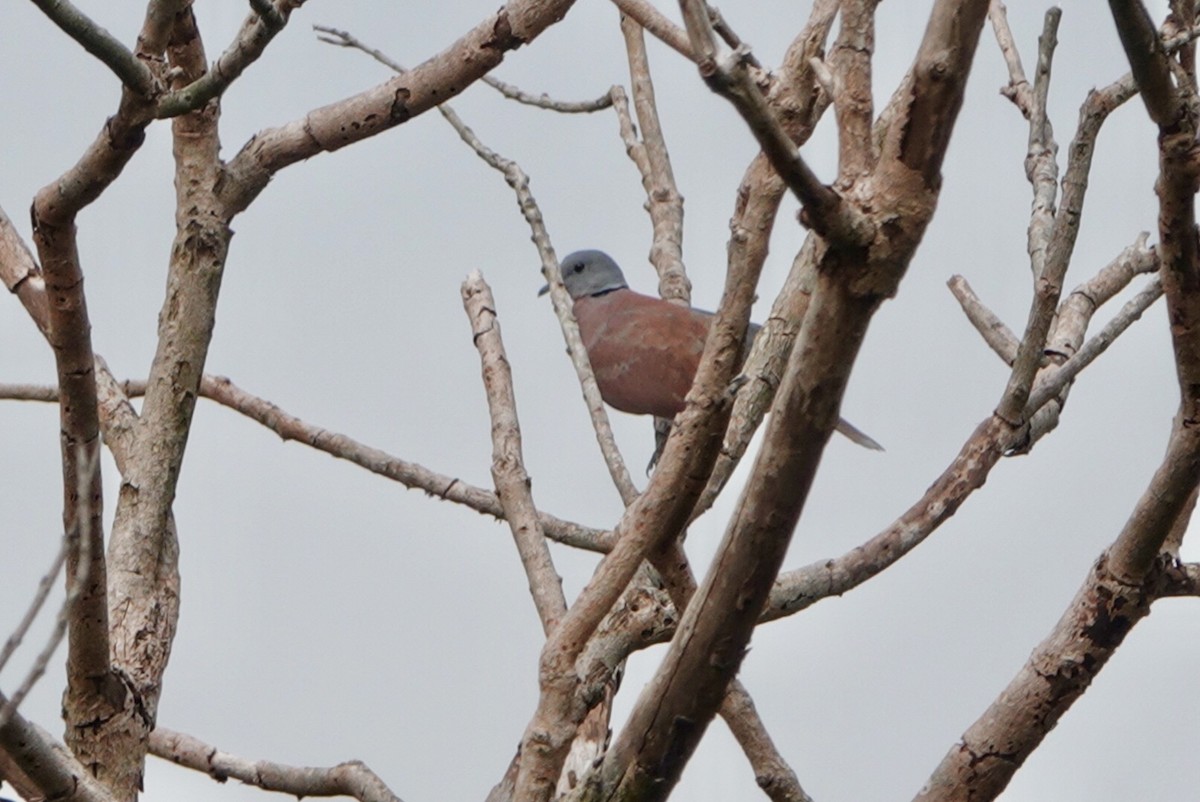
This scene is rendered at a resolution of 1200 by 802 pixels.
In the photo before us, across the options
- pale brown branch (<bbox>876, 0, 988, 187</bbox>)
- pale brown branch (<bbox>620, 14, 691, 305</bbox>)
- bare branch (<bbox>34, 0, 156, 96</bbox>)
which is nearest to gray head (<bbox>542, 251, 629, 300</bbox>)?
pale brown branch (<bbox>620, 14, 691, 305</bbox>)

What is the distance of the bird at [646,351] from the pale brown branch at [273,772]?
2.01 metres

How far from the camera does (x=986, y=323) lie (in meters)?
3.38

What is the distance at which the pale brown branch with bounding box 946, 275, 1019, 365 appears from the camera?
10.8ft

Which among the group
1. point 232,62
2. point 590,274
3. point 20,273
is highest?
point 590,274

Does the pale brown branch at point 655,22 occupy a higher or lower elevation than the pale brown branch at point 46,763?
higher

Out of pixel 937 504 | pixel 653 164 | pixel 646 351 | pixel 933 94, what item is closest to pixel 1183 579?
pixel 937 504

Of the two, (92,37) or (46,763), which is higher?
(92,37)

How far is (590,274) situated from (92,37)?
4511mm

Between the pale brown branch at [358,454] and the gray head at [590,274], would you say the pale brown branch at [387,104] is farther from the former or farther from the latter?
the gray head at [590,274]

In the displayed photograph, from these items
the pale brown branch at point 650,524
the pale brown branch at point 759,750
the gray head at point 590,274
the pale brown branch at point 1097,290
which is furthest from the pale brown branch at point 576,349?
the gray head at point 590,274

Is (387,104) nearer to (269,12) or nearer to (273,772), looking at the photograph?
(269,12)

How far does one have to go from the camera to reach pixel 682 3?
1358mm

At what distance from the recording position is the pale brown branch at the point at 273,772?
272 centimetres

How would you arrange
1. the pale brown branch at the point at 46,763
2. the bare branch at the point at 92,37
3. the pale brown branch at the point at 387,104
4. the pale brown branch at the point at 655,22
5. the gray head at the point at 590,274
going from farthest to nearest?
the gray head at the point at 590,274 < the pale brown branch at the point at 655,22 < the pale brown branch at the point at 387,104 < the bare branch at the point at 92,37 < the pale brown branch at the point at 46,763
